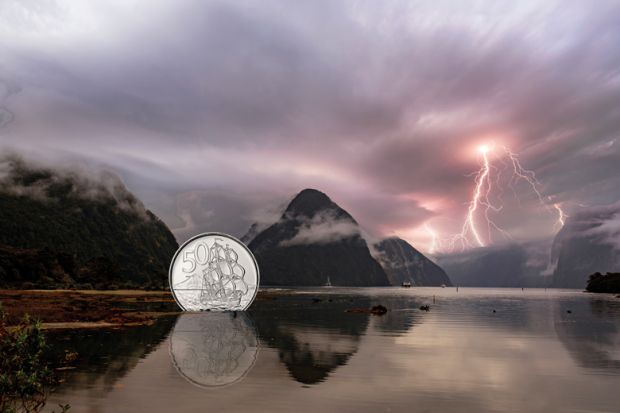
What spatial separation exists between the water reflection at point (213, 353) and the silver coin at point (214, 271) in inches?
292

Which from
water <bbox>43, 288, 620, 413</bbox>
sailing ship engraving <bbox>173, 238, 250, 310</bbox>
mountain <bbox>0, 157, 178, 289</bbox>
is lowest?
water <bbox>43, 288, 620, 413</bbox>

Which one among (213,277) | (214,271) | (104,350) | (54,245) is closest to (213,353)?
(104,350)

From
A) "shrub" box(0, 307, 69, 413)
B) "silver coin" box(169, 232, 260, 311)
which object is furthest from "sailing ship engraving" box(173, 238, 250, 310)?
"shrub" box(0, 307, 69, 413)

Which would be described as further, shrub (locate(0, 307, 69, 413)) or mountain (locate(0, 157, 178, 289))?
mountain (locate(0, 157, 178, 289))

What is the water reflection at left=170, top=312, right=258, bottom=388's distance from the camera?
19087 mm

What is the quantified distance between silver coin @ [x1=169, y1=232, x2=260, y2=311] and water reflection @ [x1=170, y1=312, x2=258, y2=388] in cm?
741

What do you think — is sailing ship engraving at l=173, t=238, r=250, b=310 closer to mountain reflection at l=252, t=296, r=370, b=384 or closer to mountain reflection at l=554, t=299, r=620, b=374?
mountain reflection at l=252, t=296, r=370, b=384

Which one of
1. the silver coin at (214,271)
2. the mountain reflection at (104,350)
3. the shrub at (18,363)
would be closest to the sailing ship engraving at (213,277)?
the silver coin at (214,271)

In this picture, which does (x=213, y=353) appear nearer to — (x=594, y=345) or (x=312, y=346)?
(x=312, y=346)

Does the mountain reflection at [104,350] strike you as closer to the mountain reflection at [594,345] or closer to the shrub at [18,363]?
the shrub at [18,363]

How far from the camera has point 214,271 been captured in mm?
45875

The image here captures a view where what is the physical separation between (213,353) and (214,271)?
69.2 feet

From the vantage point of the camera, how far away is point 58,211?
185250 mm

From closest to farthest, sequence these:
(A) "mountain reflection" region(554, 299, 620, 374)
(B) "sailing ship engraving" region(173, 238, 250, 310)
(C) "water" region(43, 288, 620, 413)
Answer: (C) "water" region(43, 288, 620, 413) < (A) "mountain reflection" region(554, 299, 620, 374) < (B) "sailing ship engraving" region(173, 238, 250, 310)
